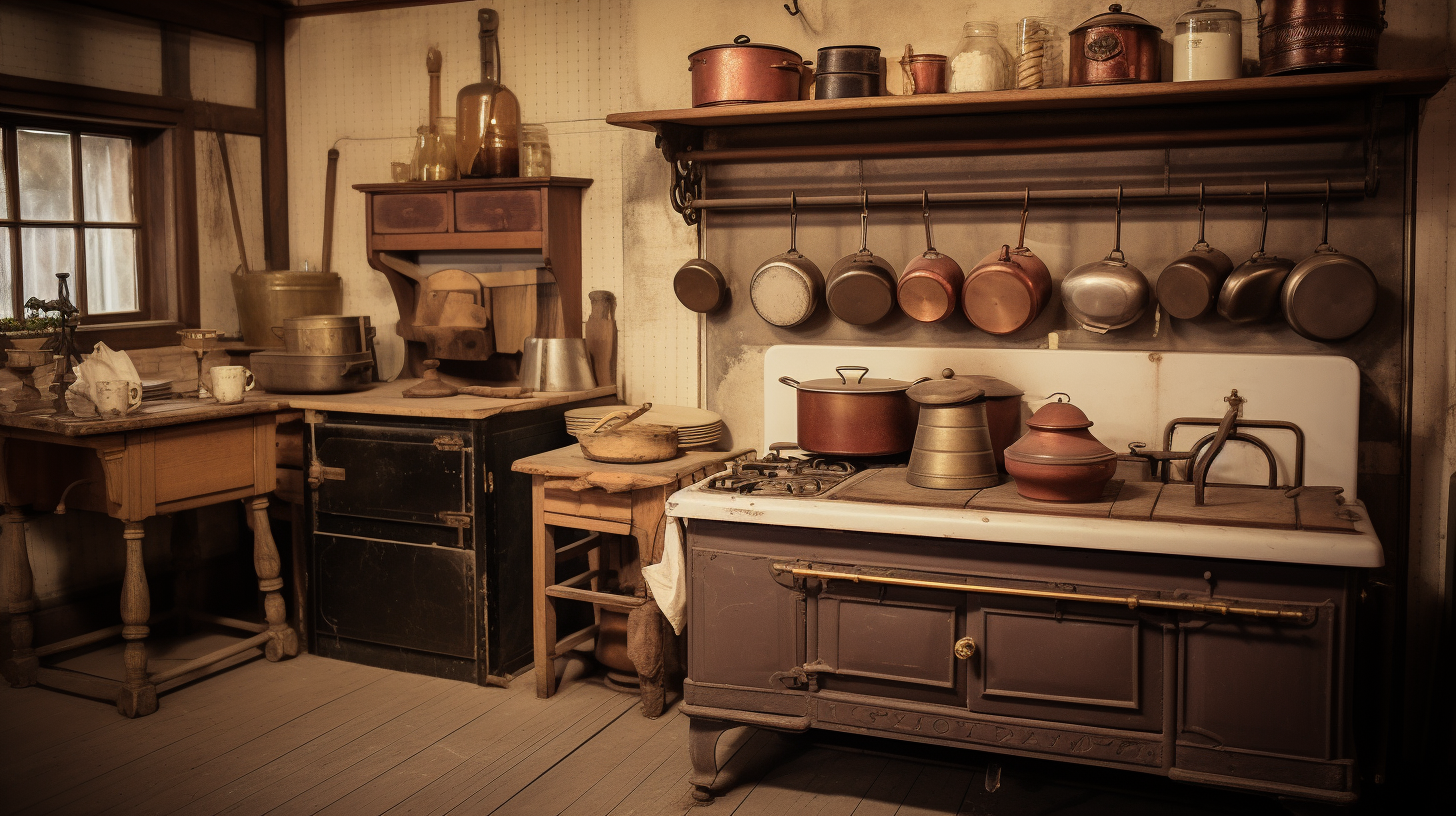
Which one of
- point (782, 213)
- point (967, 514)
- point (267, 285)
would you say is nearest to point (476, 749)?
point (967, 514)

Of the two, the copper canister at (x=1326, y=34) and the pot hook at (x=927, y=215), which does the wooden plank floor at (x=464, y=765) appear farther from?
the copper canister at (x=1326, y=34)

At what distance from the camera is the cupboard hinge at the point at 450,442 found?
3234mm

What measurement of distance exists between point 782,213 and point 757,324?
35 cm

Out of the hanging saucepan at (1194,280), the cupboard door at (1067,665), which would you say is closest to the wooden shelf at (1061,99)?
the hanging saucepan at (1194,280)

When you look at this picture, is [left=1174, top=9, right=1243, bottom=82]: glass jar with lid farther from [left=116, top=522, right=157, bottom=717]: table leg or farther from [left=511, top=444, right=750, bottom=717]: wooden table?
[left=116, top=522, right=157, bottom=717]: table leg

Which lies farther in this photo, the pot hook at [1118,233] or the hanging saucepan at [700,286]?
the hanging saucepan at [700,286]

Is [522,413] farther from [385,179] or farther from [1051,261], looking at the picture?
[1051,261]

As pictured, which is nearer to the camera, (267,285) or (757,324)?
(757,324)

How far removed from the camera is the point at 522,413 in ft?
11.2

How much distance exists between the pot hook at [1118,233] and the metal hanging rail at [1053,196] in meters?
0.02

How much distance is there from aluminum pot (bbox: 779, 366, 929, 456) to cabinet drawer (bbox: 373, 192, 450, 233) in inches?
62.9

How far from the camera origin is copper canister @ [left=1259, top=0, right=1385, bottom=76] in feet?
8.17

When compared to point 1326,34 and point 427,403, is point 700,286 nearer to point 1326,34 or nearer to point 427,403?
point 427,403

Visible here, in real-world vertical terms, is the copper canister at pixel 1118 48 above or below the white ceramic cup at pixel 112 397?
above
